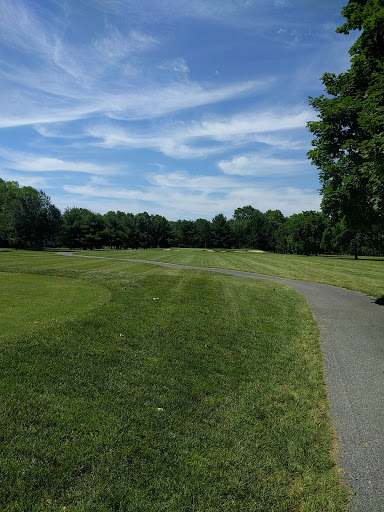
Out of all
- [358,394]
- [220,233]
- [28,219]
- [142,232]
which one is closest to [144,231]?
[142,232]

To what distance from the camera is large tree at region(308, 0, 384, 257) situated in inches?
408

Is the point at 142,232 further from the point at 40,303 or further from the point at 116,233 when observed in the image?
the point at 40,303

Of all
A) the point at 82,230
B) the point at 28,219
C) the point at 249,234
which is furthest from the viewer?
the point at 249,234

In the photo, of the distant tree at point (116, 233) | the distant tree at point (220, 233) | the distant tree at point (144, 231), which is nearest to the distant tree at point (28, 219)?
the distant tree at point (116, 233)

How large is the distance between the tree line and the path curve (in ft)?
94.0

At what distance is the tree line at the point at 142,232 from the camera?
224ft

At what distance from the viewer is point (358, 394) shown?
4.92 metres

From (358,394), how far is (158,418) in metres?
3.65

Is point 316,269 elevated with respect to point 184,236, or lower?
lower

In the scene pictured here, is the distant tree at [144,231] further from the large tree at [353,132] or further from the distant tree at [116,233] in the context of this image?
the large tree at [353,132]

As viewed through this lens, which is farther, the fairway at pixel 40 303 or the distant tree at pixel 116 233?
the distant tree at pixel 116 233

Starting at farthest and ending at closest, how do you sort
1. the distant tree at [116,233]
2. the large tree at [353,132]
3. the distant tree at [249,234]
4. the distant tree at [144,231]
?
1. the distant tree at [144,231]
2. the distant tree at [249,234]
3. the distant tree at [116,233]
4. the large tree at [353,132]

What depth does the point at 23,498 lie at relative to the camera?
2.62 meters

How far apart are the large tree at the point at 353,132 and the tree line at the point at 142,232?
24.7 m
